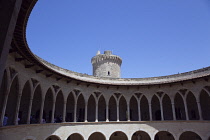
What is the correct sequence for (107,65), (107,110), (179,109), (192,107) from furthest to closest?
(107,65) → (179,109) → (192,107) → (107,110)

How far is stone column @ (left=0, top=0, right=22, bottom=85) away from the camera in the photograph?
3127 millimetres

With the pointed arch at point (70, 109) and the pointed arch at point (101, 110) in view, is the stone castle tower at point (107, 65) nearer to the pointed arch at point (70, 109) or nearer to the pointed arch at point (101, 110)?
the pointed arch at point (101, 110)

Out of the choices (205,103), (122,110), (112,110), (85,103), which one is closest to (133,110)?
(122,110)

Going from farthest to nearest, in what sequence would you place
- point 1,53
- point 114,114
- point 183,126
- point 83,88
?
1. point 114,114
2. point 83,88
3. point 183,126
4. point 1,53

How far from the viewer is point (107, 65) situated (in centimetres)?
3017

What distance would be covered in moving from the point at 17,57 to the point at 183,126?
1602 centimetres

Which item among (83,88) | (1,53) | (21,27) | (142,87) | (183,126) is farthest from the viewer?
(142,87)

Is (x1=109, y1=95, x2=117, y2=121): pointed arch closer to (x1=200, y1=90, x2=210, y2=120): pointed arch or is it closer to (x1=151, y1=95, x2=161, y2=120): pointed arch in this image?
(x1=151, y1=95, x2=161, y2=120): pointed arch

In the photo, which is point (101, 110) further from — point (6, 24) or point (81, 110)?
point (6, 24)

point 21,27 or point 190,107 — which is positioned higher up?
point 21,27

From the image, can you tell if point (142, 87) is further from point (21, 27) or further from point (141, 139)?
point (21, 27)

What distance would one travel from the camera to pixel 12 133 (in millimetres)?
10352

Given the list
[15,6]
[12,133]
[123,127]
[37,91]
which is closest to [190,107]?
[123,127]

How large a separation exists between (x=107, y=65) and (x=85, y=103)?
12.7 metres
